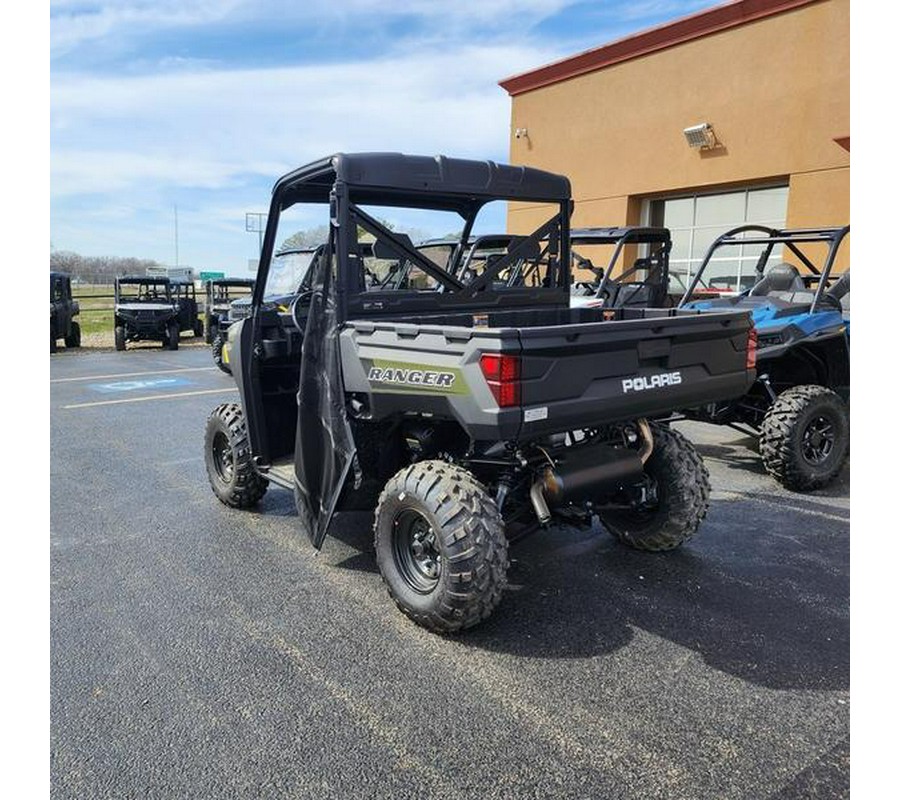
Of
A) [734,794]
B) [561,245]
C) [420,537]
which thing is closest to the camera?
[734,794]

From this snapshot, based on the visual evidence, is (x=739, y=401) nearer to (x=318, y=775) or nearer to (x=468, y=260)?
(x=468, y=260)

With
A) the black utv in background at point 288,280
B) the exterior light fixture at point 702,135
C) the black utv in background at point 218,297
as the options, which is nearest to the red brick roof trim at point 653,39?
the exterior light fixture at point 702,135

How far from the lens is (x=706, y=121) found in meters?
16.1

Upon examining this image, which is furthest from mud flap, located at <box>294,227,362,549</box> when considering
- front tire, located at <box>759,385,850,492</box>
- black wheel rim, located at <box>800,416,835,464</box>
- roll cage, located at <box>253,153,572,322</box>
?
black wheel rim, located at <box>800,416,835,464</box>

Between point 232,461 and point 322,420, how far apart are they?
1553mm

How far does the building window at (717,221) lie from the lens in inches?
616

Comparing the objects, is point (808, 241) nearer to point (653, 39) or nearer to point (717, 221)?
point (717, 221)

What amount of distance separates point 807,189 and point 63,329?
16458 mm

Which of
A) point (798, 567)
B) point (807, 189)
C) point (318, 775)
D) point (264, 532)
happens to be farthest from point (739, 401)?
point (807, 189)

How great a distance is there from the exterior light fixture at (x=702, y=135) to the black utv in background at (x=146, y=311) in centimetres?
1289

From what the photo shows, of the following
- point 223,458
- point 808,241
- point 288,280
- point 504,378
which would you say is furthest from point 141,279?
point 504,378

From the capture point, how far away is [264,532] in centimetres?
493

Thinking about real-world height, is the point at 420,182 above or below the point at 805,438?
above

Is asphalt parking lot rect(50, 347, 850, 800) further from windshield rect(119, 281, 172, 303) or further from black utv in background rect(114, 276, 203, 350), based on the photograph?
windshield rect(119, 281, 172, 303)
